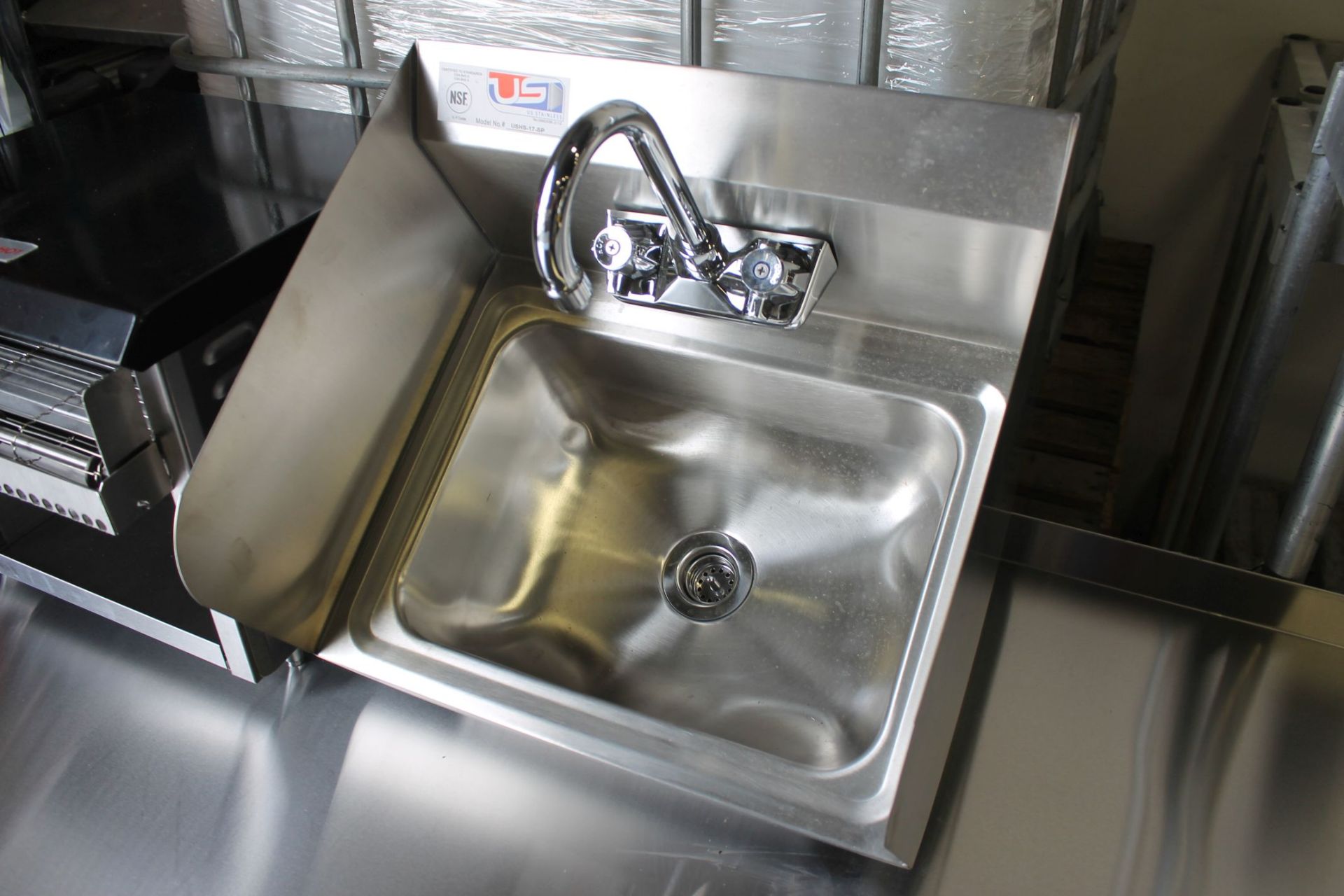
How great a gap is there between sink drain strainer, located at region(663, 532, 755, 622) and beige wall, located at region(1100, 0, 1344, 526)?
51.6 inches

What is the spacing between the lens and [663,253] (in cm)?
86

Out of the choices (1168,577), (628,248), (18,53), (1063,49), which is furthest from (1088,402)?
(18,53)

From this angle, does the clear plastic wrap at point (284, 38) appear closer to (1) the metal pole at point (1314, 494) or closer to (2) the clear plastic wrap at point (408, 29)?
(2) the clear plastic wrap at point (408, 29)

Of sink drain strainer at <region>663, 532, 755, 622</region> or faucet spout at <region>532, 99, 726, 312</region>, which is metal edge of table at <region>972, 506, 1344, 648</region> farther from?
faucet spout at <region>532, 99, 726, 312</region>

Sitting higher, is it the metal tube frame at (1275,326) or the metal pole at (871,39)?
the metal pole at (871,39)

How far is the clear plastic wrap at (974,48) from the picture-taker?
2.70 ft

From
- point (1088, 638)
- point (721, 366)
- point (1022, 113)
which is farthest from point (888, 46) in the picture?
point (1088, 638)

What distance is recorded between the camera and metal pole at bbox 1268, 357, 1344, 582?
0.81 meters

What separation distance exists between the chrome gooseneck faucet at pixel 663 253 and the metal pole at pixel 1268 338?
0.54 meters

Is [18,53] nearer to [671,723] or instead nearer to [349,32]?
[349,32]

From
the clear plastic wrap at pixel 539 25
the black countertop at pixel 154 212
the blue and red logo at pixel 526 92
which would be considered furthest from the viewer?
the clear plastic wrap at pixel 539 25

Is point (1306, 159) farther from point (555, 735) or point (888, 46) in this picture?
point (555, 735)

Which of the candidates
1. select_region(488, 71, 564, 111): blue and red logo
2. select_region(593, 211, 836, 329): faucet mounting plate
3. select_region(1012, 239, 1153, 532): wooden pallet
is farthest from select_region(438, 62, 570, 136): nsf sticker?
select_region(1012, 239, 1153, 532): wooden pallet

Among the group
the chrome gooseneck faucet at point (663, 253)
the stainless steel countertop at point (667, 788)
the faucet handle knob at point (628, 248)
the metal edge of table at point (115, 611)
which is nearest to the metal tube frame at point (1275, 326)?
the stainless steel countertop at point (667, 788)
